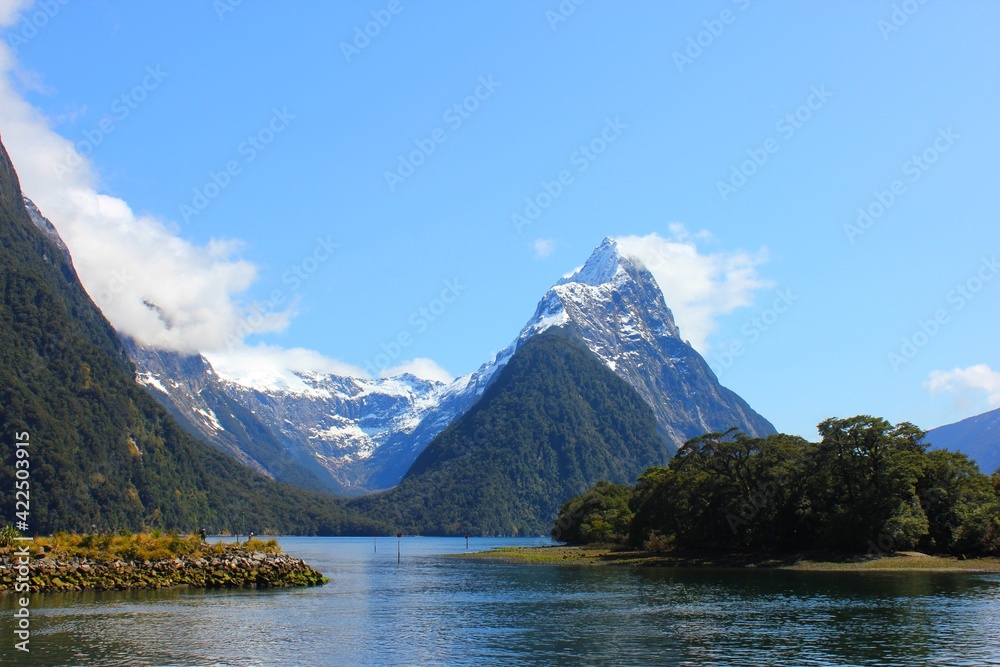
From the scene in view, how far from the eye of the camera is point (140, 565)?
344 feet

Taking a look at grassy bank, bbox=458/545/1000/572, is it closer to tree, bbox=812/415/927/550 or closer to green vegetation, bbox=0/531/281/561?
tree, bbox=812/415/927/550

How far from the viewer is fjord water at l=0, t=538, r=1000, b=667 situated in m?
55.4

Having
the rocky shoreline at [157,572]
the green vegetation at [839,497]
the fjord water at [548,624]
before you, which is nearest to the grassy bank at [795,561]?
the green vegetation at [839,497]

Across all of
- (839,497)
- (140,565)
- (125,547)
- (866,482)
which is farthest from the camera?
(839,497)

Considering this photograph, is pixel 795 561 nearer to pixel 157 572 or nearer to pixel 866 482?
pixel 866 482

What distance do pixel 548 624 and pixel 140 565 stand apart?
57561mm

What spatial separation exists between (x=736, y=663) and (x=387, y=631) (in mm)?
28778

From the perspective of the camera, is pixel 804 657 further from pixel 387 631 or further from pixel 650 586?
pixel 650 586

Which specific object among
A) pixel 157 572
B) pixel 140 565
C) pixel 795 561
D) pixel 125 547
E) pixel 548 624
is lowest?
pixel 548 624

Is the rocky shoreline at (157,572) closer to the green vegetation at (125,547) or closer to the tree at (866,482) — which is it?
the green vegetation at (125,547)

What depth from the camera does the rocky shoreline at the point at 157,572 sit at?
94.8m

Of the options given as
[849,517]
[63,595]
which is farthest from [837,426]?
[63,595]

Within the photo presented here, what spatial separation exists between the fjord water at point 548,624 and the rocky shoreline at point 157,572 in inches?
207

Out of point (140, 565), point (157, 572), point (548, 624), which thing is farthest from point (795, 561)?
point (140, 565)
